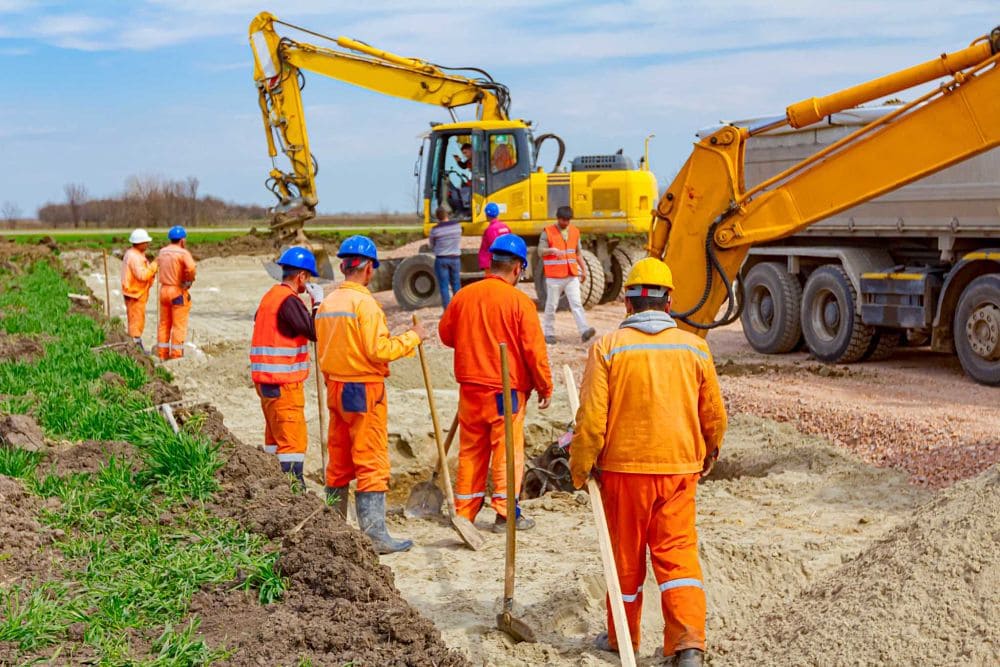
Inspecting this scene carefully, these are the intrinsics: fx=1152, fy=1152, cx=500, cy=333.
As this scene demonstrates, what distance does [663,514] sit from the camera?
500 centimetres

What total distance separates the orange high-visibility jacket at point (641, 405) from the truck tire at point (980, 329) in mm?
7784

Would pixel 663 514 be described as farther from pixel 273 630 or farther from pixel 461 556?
pixel 461 556

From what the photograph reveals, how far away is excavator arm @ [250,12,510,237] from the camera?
21.5 metres

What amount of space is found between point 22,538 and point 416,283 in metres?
15.4

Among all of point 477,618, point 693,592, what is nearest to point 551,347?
point 477,618

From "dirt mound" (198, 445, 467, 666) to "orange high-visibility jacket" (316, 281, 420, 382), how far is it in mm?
1221

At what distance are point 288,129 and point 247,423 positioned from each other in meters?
11.7

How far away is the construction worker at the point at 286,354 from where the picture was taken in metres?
7.51

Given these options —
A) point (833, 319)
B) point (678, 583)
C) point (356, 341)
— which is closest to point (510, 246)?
point (356, 341)

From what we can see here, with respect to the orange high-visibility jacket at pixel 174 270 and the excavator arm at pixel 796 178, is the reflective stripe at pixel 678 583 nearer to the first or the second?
the excavator arm at pixel 796 178

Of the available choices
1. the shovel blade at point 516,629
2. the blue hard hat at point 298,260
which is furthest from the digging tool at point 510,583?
the blue hard hat at point 298,260

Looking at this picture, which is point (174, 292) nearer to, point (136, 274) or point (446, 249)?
point (136, 274)

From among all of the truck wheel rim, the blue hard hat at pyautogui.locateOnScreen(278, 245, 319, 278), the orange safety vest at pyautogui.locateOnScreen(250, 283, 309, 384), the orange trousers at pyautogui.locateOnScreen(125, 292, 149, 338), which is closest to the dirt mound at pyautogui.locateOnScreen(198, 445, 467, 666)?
the orange safety vest at pyautogui.locateOnScreen(250, 283, 309, 384)

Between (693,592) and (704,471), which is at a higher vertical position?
(704,471)
